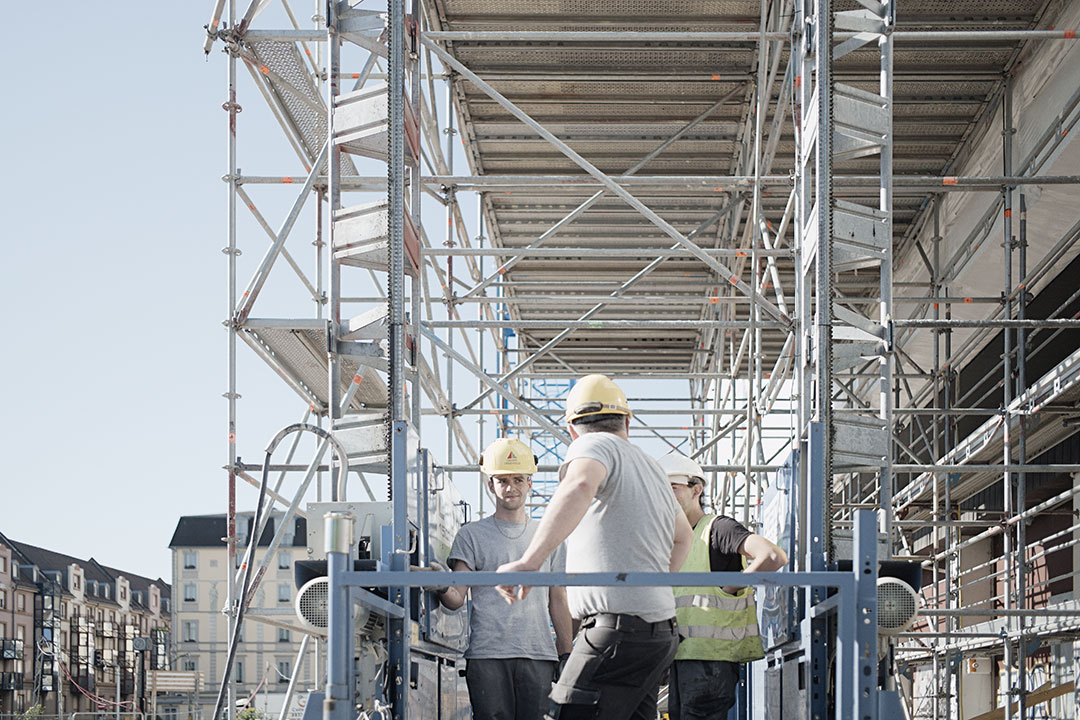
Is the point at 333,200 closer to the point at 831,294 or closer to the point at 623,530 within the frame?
the point at 831,294

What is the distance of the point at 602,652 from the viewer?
181 inches

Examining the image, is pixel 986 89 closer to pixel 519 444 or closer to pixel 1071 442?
pixel 1071 442

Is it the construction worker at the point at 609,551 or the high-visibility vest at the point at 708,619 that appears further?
the high-visibility vest at the point at 708,619

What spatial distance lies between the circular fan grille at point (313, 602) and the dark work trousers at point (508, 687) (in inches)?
47.2

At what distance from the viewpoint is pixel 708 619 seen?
19.6ft

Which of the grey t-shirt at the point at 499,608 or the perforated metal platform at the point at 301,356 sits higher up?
the perforated metal platform at the point at 301,356

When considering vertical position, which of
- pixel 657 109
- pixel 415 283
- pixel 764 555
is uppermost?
pixel 657 109

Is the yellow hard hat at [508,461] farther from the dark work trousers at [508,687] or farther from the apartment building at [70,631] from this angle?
the apartment building at [70,631]

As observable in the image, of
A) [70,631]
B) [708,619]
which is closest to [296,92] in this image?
[708,619]

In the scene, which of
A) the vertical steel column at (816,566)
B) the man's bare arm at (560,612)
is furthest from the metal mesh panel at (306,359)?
the vertical steel column at (816,566)

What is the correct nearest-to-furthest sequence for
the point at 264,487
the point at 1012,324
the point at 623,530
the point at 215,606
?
the point at 623,530 < the point at 264,487 < the point at 1012,324 < the point at 215,606

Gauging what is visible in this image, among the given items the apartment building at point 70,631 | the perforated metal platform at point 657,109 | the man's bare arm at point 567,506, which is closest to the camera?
the man's bare arm at point 567,506

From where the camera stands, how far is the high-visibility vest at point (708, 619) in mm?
5941

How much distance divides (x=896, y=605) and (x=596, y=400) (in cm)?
136
